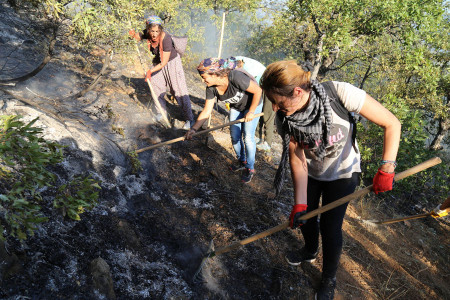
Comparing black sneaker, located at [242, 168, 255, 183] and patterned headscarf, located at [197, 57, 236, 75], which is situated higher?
patterned headscarf, located at [197, 57, 236, 75]

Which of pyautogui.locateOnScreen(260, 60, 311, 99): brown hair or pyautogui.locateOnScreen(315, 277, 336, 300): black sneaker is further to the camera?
pyautogui.locateOnScreen(315, 277, 336, 300): black sneaker

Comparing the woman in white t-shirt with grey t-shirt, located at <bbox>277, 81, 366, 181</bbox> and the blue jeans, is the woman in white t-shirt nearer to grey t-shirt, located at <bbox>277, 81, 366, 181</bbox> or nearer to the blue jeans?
grey t-shirt, located at <bbox>277, 81, 366, 181</bbox>

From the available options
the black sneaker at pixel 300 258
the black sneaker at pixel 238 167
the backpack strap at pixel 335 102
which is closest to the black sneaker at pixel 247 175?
the black sneaker at pixel 238 167

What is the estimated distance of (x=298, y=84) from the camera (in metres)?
1.59

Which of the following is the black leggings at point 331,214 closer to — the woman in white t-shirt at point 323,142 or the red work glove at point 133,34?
the woman in white t-shirt at point 323,142

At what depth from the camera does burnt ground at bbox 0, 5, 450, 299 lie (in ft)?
6.31

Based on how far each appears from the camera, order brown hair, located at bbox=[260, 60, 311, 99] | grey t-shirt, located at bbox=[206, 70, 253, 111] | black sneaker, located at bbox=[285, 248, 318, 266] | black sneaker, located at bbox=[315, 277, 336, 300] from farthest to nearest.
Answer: grey t-shirt, located at bbox=[206, 70, 253, 111] → black sneaker, located at bbox=[285, 248, 318, 266] → black sneaker, located at bbox=[315, 277, 336, 300] → brown hair, located at bbox=[260, 60, 311, 99]

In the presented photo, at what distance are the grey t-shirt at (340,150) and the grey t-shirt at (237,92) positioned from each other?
1.47 m

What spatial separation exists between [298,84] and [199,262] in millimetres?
1915

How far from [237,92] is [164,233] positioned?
1.90 m

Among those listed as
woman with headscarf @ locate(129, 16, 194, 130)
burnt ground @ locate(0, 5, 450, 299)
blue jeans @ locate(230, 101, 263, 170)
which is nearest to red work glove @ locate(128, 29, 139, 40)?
woman with headscarf @ locate(129, 16, 194, 130)

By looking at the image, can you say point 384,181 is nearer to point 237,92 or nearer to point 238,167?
point 237,92

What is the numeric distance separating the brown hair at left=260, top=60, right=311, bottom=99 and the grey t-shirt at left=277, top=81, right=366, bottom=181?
1.08ft

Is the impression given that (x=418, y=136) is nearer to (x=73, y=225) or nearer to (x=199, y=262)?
(x=199, y=262)
